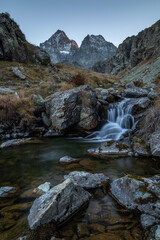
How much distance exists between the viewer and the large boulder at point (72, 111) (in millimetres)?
8547

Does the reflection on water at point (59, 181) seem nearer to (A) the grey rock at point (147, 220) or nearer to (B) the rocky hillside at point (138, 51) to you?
(A) the grey rock at point (147, 220)

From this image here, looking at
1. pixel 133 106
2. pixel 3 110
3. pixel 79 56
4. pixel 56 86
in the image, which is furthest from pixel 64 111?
pixel 79 56

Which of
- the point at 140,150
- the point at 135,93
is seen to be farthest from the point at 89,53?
the point at 140,150

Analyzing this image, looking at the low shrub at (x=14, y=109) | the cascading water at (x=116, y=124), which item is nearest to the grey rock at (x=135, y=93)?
the cascading water at (x=116, y=124)

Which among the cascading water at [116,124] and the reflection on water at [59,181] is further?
the cascading water at [116,124]

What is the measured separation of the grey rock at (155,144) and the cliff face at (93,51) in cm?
16959

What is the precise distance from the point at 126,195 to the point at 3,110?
909cm

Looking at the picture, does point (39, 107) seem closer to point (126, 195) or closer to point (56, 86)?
point (56, 86)

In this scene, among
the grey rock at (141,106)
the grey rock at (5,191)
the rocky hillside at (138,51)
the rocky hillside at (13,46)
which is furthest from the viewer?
the rocky hillside at (138,51)

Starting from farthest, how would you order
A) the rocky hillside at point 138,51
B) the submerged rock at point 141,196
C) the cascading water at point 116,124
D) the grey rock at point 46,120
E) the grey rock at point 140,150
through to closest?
1. the rocky hillside at point 138,51
2. the grey rock at point 46,120
3. the cascading water at point 116,124
4. the grey rock at point 140,150
5. the submerged rock at point 141,196

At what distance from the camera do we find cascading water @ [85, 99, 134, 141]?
26.3 ft

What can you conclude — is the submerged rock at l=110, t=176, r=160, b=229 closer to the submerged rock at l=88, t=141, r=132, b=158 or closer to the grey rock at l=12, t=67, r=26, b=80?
the submerged rock at l=88, t=141, r=132, b=158

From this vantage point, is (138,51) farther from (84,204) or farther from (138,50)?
(84,204)

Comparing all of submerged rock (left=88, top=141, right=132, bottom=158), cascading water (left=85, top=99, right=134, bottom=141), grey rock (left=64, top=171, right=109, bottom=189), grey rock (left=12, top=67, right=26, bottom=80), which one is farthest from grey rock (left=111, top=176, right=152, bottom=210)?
grey rock (left=12, top=67, right=26, bottom=80)
